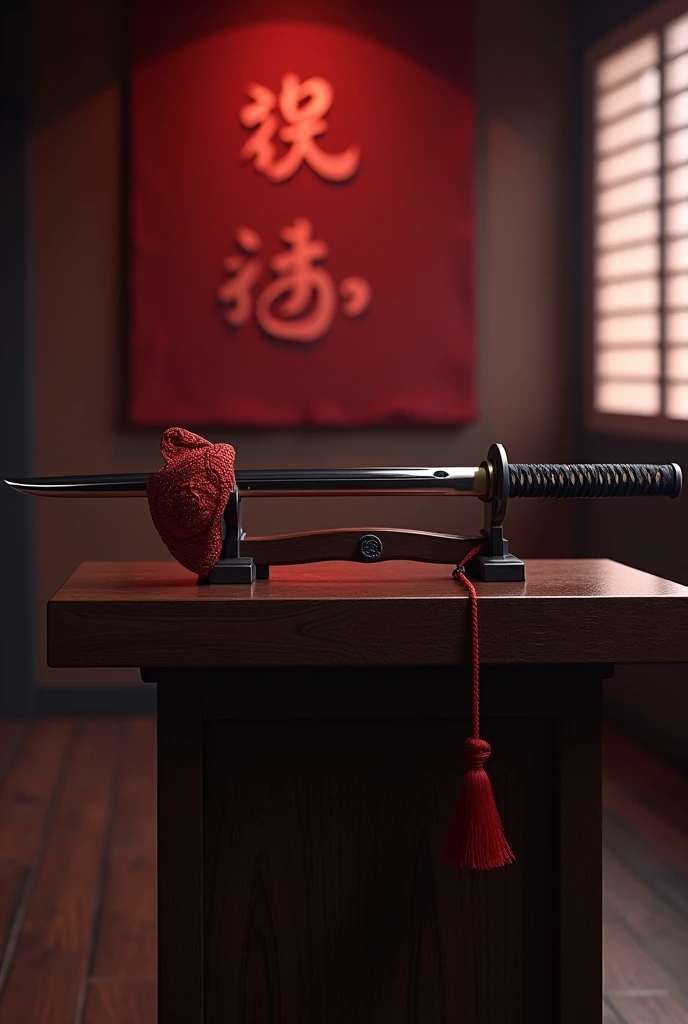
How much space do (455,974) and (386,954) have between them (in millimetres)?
86

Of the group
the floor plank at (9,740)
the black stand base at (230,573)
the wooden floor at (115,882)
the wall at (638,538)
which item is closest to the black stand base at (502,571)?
the black stand base at (230,573)

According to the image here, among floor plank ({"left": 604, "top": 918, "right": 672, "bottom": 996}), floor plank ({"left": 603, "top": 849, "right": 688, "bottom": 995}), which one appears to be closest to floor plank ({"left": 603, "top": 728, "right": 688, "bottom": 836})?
floor plank ({"left": 603, "top": 849, "right": 688, "bottom": 995})

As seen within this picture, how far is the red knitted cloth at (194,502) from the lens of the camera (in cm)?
134

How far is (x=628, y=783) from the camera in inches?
121

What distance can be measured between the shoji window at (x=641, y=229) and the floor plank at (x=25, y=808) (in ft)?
6.09

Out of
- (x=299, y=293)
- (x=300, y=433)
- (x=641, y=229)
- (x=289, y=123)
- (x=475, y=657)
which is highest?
(x=289, y=123)

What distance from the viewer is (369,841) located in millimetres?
1434

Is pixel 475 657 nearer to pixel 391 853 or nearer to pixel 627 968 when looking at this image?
pixel 391 853

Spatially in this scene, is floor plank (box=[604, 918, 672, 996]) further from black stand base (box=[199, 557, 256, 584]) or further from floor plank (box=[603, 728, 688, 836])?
black stand base (box=[199, 557, 256, 584])

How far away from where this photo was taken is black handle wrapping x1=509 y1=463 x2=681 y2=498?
56.9 inches

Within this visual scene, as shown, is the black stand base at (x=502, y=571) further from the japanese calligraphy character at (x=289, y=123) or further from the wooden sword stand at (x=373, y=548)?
the japanese calligraphy character at (x=289, y=123)

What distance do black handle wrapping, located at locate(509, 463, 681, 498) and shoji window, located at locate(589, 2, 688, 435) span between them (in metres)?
1.72

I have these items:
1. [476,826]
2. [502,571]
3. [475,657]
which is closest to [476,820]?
[476,826]

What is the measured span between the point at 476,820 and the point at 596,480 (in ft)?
1.44
